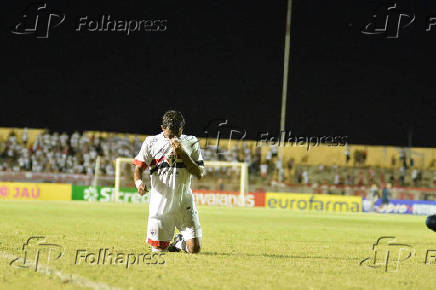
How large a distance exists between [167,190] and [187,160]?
0.62 m

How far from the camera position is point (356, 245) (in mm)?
12914

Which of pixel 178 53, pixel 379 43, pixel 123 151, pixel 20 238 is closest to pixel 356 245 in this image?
pixel 20 238

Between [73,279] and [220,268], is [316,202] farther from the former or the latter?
[73,279]

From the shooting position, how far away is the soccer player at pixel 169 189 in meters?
9.50

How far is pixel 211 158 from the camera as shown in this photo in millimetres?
42938

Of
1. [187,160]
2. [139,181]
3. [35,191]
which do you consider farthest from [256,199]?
[187,160]

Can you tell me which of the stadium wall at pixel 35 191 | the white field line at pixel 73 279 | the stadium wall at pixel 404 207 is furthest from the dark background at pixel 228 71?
the white field line at pixel 73 279

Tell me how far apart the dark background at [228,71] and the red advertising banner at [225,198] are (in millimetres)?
7039

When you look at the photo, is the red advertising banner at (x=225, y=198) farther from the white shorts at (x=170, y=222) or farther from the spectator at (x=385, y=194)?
the white shorts at (x=170, y=222)

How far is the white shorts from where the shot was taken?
9.50 m

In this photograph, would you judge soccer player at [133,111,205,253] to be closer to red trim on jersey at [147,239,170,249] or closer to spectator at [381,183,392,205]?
red trim on jersey at [147,239,170,249]

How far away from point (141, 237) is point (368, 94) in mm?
35810

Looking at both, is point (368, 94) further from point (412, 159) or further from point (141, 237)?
point (141, 237)

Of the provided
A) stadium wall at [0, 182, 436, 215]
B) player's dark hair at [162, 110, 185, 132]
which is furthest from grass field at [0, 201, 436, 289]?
stadium wall at [0, 182, 436, 215]
